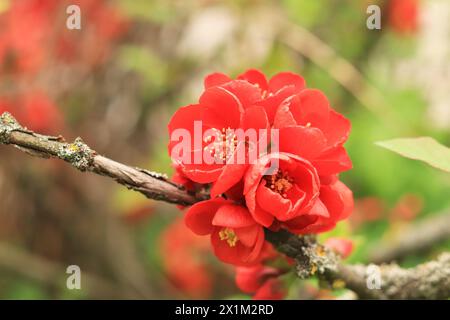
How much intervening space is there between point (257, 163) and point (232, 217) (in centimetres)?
6

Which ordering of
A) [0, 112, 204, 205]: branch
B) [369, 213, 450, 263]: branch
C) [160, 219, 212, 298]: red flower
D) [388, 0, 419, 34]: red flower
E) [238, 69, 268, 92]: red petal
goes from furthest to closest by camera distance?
[388, 0, 419, 34]: red flower < [160, 219, 212, 298]: red flower < [369, 213, 450, 263]: branch < [238, 69, 268, 92]: red petal < [0, 112, 204, 205]: branch

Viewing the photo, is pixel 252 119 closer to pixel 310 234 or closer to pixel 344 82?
pixel 310 234

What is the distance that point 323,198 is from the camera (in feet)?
2.10

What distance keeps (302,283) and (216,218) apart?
347 mm

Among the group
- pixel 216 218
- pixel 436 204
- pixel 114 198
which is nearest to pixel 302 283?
pixel 216 218

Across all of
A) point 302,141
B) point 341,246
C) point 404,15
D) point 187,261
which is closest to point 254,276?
point 341,246

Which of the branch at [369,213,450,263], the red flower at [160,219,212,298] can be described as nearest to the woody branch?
the branch at [369,213,450,263]

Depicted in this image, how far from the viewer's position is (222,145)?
2.07 feet

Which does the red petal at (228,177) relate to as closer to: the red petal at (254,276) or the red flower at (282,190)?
the red flower at (282,190)

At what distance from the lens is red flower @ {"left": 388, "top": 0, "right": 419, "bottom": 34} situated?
1841mm

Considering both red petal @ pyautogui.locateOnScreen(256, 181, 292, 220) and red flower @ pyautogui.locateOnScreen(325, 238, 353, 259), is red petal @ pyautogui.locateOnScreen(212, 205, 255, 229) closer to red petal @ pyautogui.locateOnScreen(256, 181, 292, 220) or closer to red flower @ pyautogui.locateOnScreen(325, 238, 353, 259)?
red petal @ pyautogui.locateOnScreen(256, 181, 292, 220)

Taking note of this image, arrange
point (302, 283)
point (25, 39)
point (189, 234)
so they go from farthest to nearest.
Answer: point (189, 234), point (25, 39), point (302, 283)

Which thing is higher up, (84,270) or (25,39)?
(25,39)
